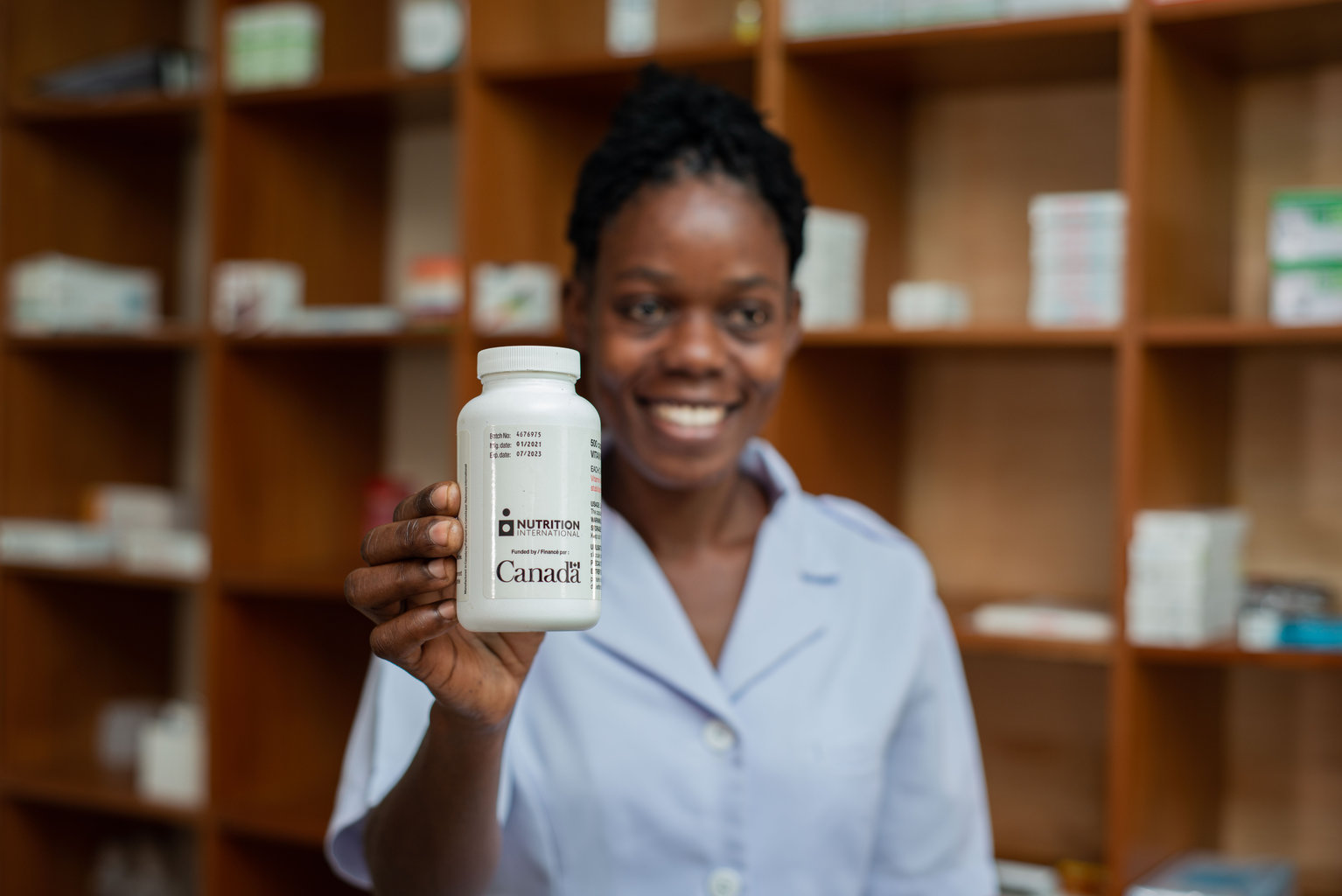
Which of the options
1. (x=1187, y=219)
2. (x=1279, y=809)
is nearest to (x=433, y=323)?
(x=1187, y=219)

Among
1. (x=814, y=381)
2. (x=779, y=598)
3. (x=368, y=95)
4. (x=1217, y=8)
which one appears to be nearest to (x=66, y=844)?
(x=368, y=95)

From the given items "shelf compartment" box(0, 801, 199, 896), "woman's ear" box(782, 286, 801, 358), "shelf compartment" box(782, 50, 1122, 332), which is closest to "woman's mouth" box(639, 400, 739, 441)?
"woman's ear" box(782, 286, 801, 358)

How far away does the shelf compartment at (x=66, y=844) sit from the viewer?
327 centimetres

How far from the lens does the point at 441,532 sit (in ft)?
2.87

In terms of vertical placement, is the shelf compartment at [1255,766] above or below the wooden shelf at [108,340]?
below

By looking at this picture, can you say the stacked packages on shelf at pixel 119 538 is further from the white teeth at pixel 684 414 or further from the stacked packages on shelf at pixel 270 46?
the white teeth at pixel 684 414

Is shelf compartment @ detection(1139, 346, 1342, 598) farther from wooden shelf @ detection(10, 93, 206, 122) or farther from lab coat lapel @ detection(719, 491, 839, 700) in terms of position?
wooden shelf @ detection(10, 93, 206, 122)

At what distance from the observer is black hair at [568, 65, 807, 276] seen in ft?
4.42

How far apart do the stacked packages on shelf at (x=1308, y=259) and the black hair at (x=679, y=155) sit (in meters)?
1.11

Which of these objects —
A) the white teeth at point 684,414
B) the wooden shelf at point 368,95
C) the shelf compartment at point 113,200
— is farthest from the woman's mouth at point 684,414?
the shelf compartment at point 113,200

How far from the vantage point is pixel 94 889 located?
11.2ft

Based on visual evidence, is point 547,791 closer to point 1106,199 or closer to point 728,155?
point 728,155

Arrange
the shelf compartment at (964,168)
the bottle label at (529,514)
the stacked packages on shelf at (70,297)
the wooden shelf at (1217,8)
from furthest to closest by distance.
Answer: the stacked packages on shelf at (70,297), the shelf compartment at (964,168), the wooden shelf at (1217,8), the bottle label at (529,514)

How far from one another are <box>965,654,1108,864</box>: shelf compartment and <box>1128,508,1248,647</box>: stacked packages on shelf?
0.50m
